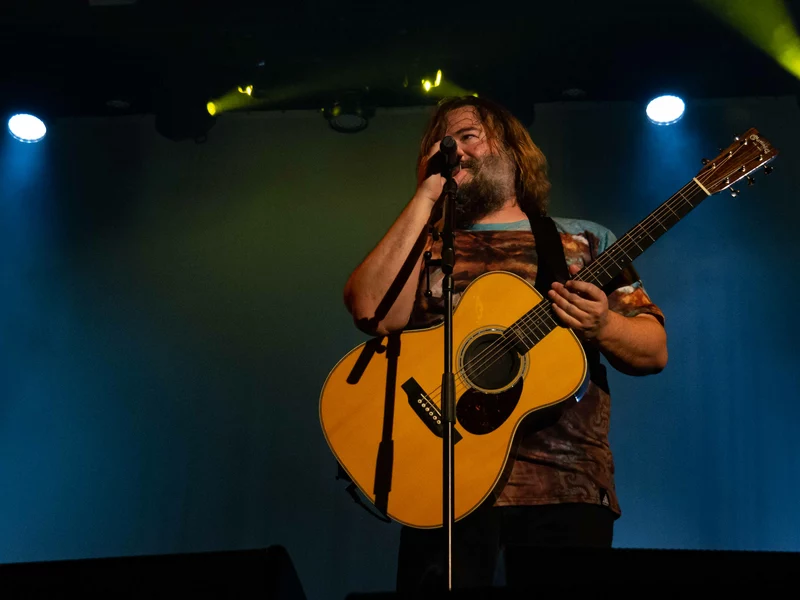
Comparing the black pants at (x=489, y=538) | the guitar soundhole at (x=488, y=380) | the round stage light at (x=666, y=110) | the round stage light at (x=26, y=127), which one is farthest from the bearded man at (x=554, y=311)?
the round stage light at (x=26, y=127)

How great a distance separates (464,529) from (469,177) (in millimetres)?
1288

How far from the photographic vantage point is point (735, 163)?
278 cm

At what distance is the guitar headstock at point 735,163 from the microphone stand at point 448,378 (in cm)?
92

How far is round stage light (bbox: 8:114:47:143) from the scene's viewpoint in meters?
5.18

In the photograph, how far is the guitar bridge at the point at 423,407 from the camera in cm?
256

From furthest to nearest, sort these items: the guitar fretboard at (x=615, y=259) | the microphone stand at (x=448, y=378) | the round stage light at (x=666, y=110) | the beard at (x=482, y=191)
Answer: the round stage light at (x=666, y=110)
the beard at (x=482, y=191)
the guitar fretboard at (x=615, y=259)
the microphone stand at (x=448, y=378)

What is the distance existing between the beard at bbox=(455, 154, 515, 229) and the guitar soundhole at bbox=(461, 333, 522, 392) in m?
0.62

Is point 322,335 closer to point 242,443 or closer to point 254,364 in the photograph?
point 254,364

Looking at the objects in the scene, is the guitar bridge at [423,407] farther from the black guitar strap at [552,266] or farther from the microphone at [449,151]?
the microphone at [449,151]

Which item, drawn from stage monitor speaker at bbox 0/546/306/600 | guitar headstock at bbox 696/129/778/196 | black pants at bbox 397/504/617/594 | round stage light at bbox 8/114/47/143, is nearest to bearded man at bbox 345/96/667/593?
black pants at bbox 397/504/617/594

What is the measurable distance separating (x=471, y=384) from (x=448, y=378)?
448 mm

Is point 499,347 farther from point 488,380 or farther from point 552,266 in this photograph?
point 552,266

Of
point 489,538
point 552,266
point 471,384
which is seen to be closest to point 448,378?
point 471,384

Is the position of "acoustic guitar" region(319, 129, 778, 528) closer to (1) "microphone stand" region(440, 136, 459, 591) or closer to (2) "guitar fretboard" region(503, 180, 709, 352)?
(2) "guitar fretboard" region(503, 180, 709, 352)
